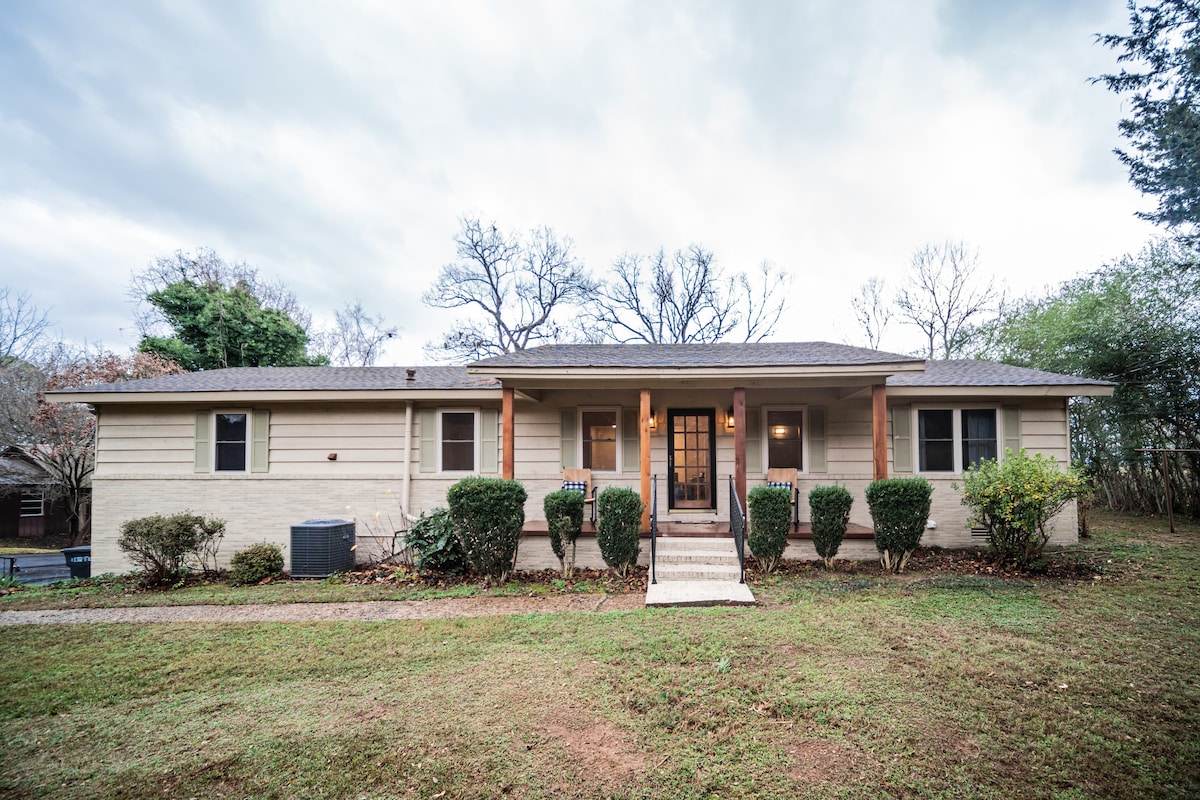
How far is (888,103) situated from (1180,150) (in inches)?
264

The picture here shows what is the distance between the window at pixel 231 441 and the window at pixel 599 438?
5994mm

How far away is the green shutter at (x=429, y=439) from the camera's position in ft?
28.1

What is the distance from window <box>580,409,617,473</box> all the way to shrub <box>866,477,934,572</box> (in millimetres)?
4196

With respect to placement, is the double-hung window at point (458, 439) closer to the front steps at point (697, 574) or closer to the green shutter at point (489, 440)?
the green shutter at point (489, 440)

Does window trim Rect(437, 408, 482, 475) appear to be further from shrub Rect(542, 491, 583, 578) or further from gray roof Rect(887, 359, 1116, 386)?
gray roof Rect(887, 359, 1116, 386)

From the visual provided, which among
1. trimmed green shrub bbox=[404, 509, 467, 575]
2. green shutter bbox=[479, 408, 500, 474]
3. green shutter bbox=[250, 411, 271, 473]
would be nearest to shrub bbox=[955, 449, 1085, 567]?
trimmed green shrub bbox=[404, 509, 467, 575]

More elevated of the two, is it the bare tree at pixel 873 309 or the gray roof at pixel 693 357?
the bare tree at pixel 873 309

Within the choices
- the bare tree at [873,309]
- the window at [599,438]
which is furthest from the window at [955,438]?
the bare tree at [873,309]

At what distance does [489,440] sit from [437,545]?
2.35 meters

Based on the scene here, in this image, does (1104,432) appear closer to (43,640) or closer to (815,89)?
(815,89)

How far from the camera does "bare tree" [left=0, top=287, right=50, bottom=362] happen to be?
14.7 meters

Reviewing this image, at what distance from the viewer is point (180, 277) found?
17.3 metres

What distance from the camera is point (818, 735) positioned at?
2.62 m

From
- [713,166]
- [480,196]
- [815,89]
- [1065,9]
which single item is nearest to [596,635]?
[1065,9]
